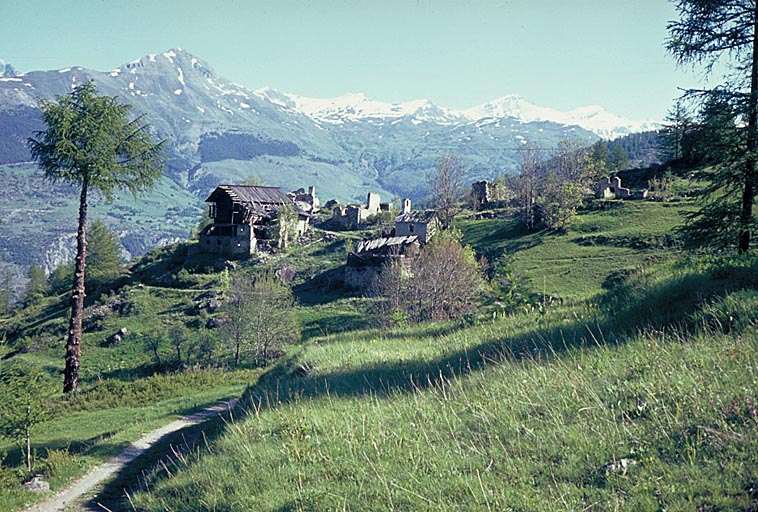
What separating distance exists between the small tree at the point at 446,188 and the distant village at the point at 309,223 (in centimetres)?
305

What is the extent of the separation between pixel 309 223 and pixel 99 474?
8945cm

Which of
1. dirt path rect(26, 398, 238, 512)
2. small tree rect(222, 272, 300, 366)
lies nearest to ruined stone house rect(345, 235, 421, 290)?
small tree rect(222, 272, 300, 366)

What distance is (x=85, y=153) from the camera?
26.8 meters

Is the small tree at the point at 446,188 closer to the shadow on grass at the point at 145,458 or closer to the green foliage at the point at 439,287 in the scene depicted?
the green foliage at the point at 439,287

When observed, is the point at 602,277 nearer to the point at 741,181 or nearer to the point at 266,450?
the point at 741,181

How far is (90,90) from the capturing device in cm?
2830

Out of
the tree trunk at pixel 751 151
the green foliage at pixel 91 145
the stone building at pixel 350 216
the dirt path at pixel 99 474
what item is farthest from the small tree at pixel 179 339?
the stone building at pixel 350 216

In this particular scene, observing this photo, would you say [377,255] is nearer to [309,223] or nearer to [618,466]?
[309,223]

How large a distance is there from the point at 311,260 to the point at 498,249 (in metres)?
28.5

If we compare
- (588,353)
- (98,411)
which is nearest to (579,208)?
(98,411)

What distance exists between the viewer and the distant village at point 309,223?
67.4m

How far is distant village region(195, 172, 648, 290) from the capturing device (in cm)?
6738

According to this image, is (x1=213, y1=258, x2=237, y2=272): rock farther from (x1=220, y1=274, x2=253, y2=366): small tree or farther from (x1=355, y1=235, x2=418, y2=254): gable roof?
(x1=220, y1=274, x2=253, y2=366): small tree

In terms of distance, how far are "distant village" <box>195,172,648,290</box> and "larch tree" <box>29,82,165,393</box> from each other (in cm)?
3493
